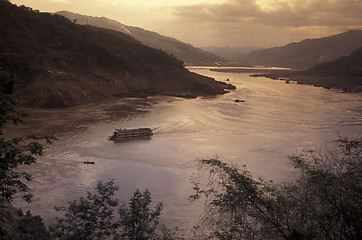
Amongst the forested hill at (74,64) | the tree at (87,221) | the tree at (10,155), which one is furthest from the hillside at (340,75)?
the tree at (10,155)

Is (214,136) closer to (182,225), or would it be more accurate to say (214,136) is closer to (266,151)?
(266,151)

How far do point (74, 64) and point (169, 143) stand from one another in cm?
4539

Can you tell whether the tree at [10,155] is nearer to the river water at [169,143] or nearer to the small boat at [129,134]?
the river water at [169,143]

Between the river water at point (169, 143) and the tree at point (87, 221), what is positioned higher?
the tree at point (87, 221)

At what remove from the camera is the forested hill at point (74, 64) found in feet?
176

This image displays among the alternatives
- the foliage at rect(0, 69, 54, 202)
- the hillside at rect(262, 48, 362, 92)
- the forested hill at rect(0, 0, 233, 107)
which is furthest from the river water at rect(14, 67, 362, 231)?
the hillside at rect(262, 48, 362, 92)

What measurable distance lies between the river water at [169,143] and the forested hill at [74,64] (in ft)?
19.3

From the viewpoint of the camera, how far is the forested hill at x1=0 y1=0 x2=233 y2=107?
53719 mm

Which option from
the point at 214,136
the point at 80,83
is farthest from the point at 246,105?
the point at 80,83

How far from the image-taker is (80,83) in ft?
195

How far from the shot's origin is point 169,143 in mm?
33219

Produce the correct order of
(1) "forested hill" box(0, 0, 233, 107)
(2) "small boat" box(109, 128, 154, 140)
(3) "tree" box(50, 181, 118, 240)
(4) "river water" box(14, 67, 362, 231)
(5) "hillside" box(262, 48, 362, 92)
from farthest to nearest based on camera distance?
(5) "hillside" box(262, 48, 362, 92), (1) "forested hill" box(0, 0, 233, 107), (2) "small boat" box(109, 128, 154, 140), (4) "river water" box(14, 67, 362, 231), (3) "tree" box(50, 181, 118, 240)

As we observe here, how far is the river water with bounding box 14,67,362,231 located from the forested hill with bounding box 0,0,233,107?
5.88 metres

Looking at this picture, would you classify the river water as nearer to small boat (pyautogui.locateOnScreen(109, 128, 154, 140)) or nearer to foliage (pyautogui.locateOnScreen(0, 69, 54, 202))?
small boat (pyautogui.locateOnScreen(109, 128, 154, 140))
